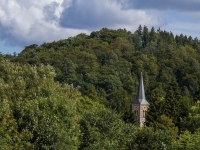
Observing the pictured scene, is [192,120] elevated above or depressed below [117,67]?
below

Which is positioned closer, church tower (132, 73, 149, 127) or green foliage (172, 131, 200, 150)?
green foliage (172, 131, 200, 150)

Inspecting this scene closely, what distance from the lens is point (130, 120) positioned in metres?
77.8

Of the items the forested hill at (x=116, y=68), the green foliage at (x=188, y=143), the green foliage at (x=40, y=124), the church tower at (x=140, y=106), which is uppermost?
the forested hill at (x=116, y=68)

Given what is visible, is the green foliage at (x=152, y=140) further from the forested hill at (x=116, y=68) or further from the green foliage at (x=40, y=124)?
the forested hill at (x=116, y=68)

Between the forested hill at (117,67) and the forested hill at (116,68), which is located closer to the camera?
the forested hill at (116,68)

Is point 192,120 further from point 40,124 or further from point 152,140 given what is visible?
point 40,124

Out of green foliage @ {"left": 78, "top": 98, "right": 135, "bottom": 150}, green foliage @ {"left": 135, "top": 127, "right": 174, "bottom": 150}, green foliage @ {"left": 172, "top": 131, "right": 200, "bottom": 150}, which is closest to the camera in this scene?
green foliage @ {"left": 78, "top": 98, "right": 135, "bottom": 150}

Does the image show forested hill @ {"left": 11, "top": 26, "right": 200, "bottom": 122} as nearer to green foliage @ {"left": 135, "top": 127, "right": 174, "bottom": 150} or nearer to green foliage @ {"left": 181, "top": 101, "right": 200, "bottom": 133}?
green foliage @ {"left": 181, "top": 101, "right": 200, "bottom": 133}

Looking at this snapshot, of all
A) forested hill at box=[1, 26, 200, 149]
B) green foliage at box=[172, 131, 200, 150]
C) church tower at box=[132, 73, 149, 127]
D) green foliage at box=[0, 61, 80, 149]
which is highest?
forested hill at box=[1, 26, 200, 149]

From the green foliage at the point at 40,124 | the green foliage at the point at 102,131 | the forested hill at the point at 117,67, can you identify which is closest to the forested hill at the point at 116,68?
the forested hill at the point at 117,67

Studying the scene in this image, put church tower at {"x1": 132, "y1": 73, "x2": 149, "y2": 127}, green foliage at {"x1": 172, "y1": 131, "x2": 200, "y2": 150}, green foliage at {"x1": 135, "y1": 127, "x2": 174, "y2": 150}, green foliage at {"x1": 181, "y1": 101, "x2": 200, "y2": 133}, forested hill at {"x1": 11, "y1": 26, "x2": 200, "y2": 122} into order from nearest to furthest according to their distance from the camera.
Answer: green foliage at {"x1": 172, "y1": 131, "x2": 200, "y2": 150} < green foliage at {"x1": 135, "y1": 127, "x2": 174, "y2": 150} < green foliage at {"x1": 181, "y1": 101, "x2": 200, "y2": 133} < church tower at {"x1": 132, "y1": 73, "x2": 149, "y2": 127} < forested hill at {"x1": 11, "y1": 26, "x2": 200, "y2": 122}

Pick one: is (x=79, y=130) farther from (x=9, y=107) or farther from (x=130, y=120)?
(x=130, y=120)

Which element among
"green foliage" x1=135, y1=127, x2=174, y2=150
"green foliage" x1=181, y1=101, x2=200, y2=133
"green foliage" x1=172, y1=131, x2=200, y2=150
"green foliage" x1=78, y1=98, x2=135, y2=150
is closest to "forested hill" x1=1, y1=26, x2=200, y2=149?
"green foliage" x1=181, y1=101, x2=200, y2=133

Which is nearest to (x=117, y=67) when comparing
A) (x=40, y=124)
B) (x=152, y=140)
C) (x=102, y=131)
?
(x=152, y=140)
